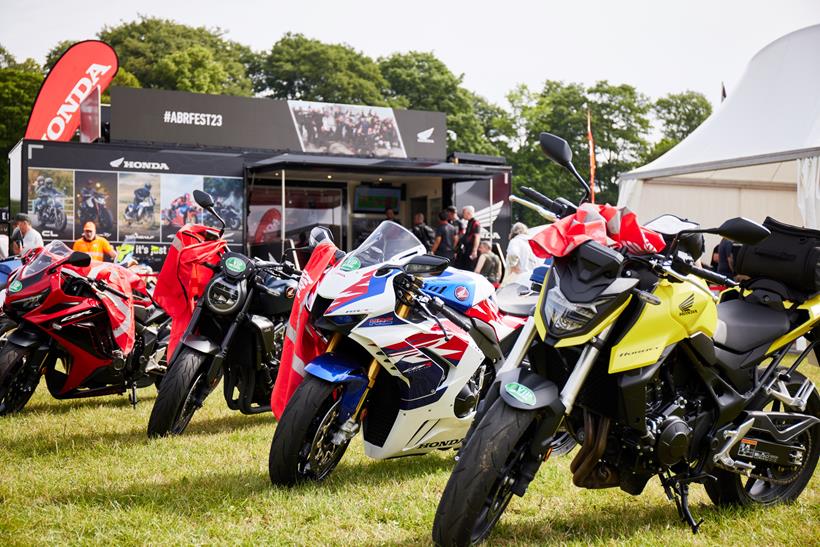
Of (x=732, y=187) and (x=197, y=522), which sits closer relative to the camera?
(x=197, y=522)

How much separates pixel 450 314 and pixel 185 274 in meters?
2.28

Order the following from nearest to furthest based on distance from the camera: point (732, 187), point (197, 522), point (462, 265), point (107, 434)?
point (197, 522) → point (107, 434) → point (462, 265) → point (732, 187)

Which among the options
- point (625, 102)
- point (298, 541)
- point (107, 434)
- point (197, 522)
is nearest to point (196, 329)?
point (107, 434)

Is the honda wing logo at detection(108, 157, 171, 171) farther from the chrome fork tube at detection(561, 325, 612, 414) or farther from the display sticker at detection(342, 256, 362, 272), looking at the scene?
the chrome fork tube at detection(561, 325, 612, 414)

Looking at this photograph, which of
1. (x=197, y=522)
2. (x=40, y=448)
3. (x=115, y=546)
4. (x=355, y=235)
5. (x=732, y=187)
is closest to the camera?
(x=115, y=546)

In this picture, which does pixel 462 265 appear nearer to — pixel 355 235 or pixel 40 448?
pixel 355 235

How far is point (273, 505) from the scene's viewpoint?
400 centimetres

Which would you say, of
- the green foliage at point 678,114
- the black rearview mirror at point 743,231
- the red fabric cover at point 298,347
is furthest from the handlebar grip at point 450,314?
the green foliage at point 678,114

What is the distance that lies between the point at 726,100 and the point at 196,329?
11.4 metres

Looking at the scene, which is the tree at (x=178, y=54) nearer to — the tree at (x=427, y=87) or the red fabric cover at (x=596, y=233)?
the tree at (x=427, y=87)

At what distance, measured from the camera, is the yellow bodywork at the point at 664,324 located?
325cm

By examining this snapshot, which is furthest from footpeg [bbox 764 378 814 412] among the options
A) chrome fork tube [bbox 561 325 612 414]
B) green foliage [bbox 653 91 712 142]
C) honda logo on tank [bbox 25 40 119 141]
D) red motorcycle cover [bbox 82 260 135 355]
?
green foliage [bbox 653 91 712 142]

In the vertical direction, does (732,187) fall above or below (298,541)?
above

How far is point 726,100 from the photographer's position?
14.4 metres
